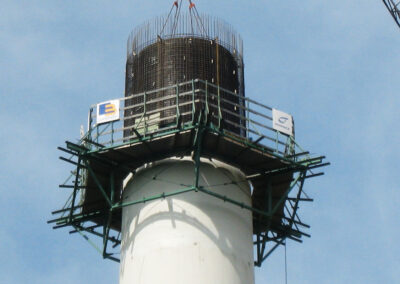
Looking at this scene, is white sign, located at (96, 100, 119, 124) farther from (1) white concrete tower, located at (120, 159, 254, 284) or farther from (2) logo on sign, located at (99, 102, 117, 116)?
(1) white concrete tower, located at (120, 159, 254, 284)

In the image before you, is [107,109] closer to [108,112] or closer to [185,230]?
[108,112]

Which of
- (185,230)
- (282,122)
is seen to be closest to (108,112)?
(185,230)

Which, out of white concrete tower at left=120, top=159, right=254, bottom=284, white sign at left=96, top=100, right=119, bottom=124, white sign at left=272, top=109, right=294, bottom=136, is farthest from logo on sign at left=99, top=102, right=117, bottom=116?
white sign at left=272, top=109, right=294, bottom=136

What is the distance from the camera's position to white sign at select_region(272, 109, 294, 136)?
38938mm

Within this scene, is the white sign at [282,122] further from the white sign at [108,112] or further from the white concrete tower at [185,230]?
the white sign at [108,112]

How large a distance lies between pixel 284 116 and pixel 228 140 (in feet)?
10.6

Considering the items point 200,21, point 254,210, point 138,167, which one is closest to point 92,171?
point 138,167

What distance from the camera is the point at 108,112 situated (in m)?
38.4

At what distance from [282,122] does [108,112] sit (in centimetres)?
725

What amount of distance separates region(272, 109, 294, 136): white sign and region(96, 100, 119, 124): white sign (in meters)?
6.53

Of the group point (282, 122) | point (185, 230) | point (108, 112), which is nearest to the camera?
point (185, 230)

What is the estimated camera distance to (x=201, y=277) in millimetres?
36094

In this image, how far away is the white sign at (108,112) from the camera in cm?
3819

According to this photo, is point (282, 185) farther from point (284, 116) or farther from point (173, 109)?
point (173, 109)
